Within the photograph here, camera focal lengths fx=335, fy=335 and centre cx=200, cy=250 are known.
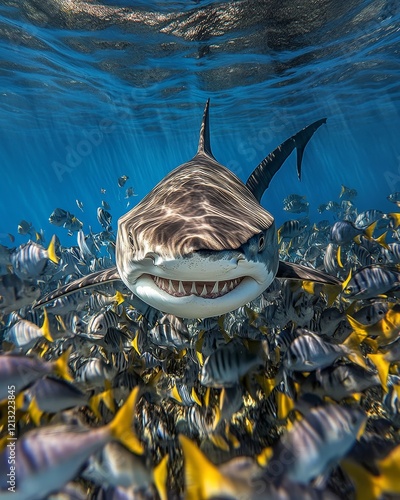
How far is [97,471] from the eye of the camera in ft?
5.15

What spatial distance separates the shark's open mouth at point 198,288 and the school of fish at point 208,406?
50cm

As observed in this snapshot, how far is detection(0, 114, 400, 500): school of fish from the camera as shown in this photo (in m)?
1.25

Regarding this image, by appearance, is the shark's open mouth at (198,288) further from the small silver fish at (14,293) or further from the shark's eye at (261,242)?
the small silver fish at (14,293)

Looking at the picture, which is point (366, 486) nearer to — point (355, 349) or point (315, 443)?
point (315, 443)

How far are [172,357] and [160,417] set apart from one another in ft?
3.89

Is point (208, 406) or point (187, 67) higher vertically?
point (187, 67)

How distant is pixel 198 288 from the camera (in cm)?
231

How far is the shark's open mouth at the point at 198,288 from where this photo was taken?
2.29 meters

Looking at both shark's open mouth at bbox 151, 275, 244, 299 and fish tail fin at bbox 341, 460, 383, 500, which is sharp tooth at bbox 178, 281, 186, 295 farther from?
fish tail fin at bbox 341, 460, 383, 500

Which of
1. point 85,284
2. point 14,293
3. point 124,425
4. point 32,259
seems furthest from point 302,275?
point 32,259

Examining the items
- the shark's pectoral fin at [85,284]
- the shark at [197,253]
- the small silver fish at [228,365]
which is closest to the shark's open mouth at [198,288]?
the shark at [197,253]

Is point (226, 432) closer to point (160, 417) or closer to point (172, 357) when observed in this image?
point (160, 417)

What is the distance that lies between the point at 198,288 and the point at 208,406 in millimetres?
1084

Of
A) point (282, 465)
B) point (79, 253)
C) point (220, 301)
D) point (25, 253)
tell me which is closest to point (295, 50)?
point (79, 253)
